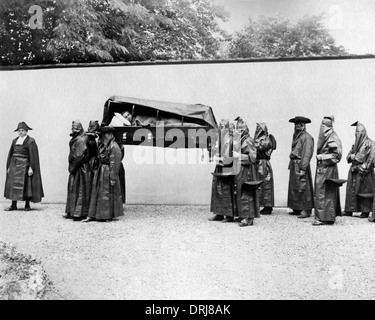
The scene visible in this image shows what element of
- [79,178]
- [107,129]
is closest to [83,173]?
[79,178]

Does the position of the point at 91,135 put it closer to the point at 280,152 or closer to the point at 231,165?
the point at 231,165

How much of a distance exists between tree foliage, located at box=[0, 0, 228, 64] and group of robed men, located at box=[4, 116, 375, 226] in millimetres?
1530

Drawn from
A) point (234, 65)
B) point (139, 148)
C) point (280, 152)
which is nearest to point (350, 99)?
point (280, 152)

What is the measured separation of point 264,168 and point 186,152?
1.66 metres

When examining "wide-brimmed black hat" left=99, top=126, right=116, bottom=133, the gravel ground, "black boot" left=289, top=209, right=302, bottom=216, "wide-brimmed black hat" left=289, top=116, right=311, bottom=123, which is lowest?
the gravel ground

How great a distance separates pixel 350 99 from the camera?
8.98 m

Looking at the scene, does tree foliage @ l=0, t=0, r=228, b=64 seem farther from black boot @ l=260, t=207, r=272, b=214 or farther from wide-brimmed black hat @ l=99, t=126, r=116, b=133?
black boot @ l=260, t=207, r=272, b=214

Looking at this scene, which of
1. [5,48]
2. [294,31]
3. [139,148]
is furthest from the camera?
[139,148]

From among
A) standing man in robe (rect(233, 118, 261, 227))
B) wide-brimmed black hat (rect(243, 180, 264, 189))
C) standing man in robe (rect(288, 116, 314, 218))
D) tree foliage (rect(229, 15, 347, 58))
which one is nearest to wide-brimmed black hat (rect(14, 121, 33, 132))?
standing man in robe (rect(233, 118, 261, 227))

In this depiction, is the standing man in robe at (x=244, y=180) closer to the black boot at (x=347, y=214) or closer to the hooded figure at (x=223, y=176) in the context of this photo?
the hooded figure at (x=223, y=176)

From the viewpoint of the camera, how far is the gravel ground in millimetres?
4285

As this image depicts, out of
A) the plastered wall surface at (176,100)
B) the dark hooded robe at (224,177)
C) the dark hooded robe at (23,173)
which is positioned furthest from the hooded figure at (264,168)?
the dark hooded robe at (23,173)

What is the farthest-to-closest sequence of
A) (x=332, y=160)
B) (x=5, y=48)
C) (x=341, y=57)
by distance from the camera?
(x=341, y=57), (x=5, y=48), (x=332, y=160)

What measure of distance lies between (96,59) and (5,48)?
6.28 ft
